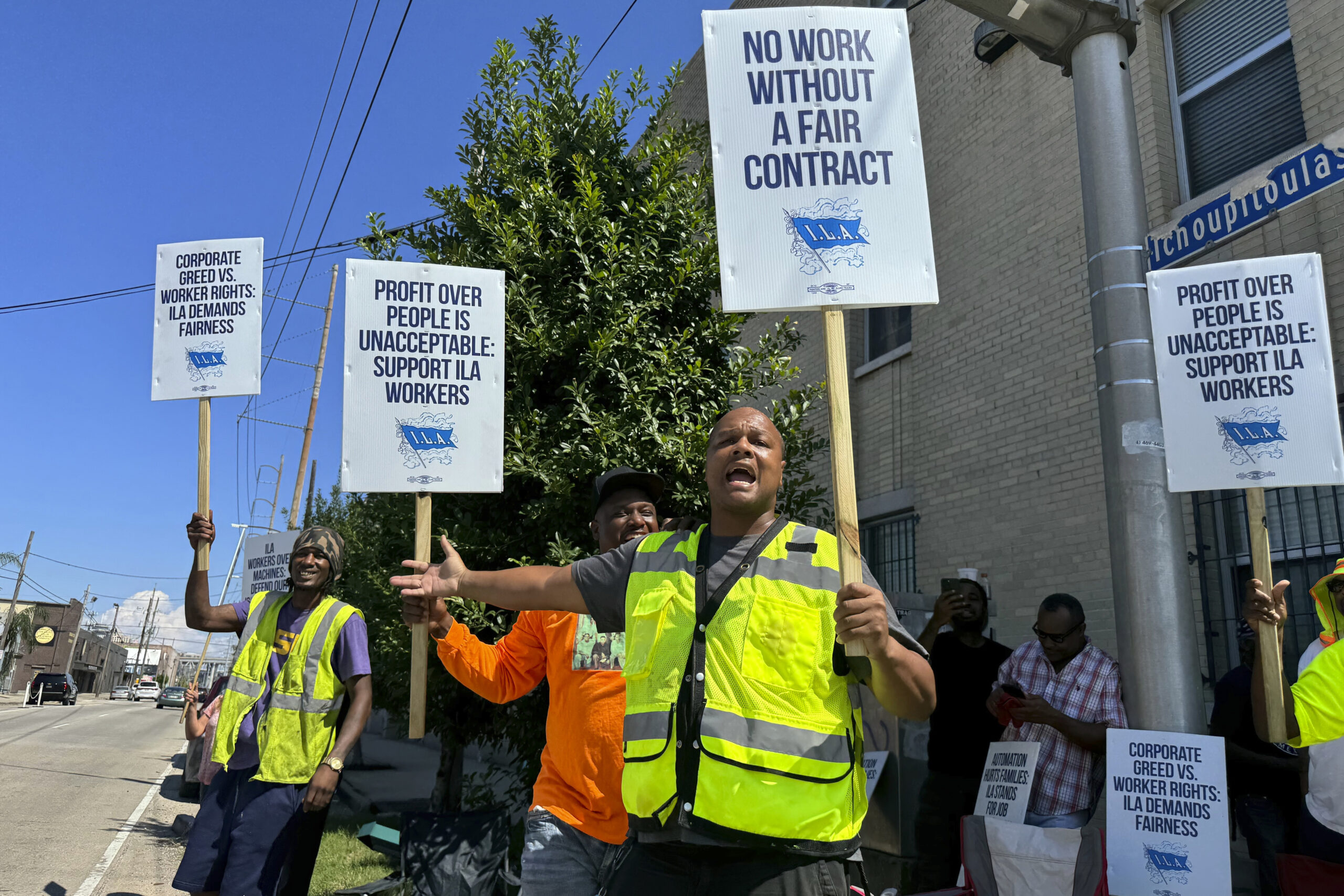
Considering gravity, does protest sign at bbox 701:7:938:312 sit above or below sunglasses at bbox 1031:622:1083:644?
above

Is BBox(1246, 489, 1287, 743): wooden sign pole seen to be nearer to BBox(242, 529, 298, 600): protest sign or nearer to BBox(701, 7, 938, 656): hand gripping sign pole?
BBox(701, 7, 938, 656): hand gripping sign pole

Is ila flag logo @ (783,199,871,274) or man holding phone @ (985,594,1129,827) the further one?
man holding phone @ (985,594,1129,827)

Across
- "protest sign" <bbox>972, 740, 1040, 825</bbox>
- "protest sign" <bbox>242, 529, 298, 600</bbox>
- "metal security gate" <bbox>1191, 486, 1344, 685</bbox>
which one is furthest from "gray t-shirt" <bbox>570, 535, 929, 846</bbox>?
"protest sign" <bbox>242, 529, 298, 600</bbox>

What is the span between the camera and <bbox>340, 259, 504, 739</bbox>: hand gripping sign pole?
4.16 metres

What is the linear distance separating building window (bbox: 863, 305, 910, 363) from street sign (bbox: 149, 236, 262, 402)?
675 centimetres

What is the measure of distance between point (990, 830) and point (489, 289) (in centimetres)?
334

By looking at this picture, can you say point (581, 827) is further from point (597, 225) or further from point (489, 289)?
Answer: point (597, 225)

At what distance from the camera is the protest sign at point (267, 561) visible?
10250mm

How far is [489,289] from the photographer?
4.52 meters

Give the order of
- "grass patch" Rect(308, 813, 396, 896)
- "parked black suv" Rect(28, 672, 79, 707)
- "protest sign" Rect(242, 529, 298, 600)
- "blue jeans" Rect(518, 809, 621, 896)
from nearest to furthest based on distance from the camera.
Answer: "blue jeans" Rect(518, 809, 621, 896)
"grass patch" Rect(308, 813, 396, 896)
"protest sign" Rect(242, 529, 298, 600)
"parked black suv" Rect(28, 672, 79, 707)

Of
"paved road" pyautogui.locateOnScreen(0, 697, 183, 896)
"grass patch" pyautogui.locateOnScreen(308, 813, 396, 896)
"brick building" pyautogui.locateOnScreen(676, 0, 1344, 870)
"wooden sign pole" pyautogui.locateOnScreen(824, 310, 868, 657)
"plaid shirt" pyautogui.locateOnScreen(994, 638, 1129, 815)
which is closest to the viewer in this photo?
"wooden sign pole" pyautogui.locateOnScreen(824, 310, 868, 657)

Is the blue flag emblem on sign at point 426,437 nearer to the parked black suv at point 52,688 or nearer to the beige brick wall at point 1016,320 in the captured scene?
the beige brick wall at point 1016,320

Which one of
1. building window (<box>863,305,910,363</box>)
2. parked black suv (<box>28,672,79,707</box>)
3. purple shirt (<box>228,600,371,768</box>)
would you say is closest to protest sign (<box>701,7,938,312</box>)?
purple shirt (<box>228,600,371,768</box>)

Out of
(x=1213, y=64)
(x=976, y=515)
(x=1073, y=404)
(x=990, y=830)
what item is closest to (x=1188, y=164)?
(x=1213, y=64)
